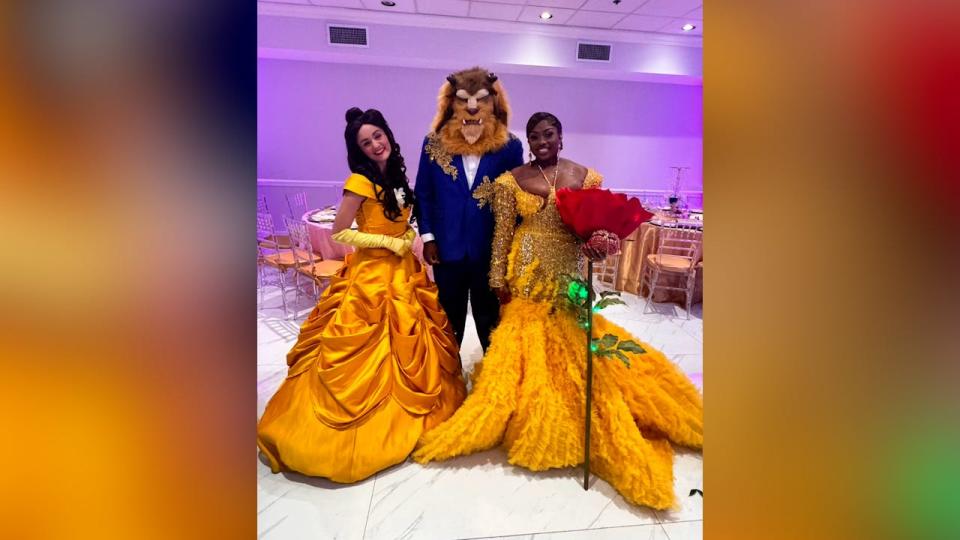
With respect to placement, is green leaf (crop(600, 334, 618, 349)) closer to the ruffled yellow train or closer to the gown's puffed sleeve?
the ruffled yellow train

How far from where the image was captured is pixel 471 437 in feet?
5.43

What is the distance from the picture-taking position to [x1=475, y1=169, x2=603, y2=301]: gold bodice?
1.71m

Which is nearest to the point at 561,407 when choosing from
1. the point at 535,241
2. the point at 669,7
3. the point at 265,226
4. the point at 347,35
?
the point at 535,241

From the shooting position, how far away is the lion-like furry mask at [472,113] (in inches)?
74.8

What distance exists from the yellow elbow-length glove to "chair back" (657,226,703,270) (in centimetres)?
263

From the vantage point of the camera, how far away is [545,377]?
5.44 ft

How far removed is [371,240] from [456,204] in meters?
0.39

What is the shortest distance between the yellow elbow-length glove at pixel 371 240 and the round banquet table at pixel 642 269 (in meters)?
2.58

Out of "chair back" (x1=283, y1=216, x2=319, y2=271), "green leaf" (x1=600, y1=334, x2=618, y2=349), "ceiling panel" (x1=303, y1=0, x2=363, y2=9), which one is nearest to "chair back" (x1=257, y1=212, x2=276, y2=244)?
"chair back" (x1=283, y1=216, x2=319, y2=271)

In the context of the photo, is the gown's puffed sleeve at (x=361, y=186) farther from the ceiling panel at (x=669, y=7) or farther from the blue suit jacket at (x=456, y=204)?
the ceiling panel at (x=669, y=7)

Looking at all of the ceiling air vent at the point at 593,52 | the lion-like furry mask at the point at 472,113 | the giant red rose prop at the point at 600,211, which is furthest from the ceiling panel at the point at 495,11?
the giant red rose prop at the point at 600,211
